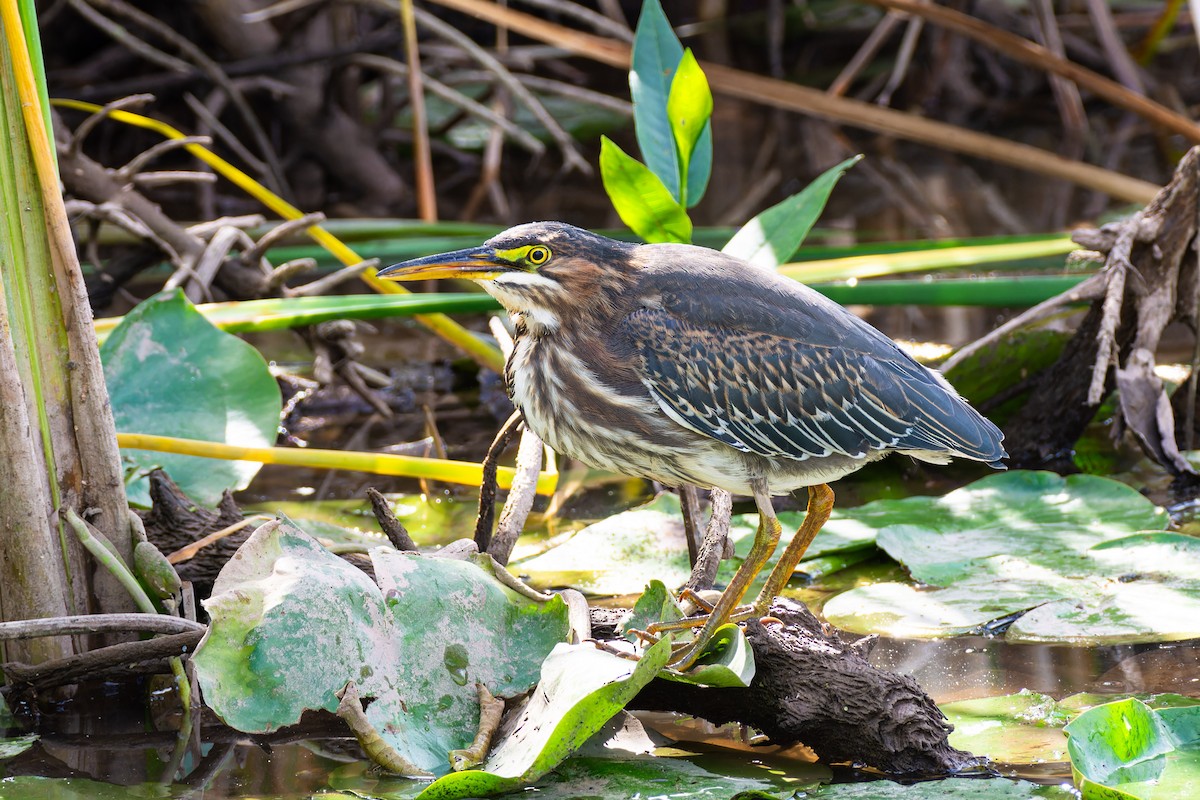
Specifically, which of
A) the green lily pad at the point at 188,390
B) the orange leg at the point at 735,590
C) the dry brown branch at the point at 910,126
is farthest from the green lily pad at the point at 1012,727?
the dry brown branch at the point at 910,126

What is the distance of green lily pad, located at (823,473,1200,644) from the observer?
3807mm

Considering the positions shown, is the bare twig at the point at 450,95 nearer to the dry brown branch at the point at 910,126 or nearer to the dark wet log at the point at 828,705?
the dry brown branch at the point at 910,126

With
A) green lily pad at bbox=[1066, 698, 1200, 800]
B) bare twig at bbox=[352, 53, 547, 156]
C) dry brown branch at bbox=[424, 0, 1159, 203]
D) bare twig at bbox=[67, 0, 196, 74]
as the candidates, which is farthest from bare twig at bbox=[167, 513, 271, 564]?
bare twig at bbox=[67, 0, 196, 74]

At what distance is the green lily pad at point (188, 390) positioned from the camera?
4523mm

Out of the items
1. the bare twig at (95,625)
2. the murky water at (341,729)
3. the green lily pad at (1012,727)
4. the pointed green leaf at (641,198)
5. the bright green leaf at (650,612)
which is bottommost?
the murky water at (341,729)

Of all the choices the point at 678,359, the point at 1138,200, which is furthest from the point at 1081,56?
the point at 678,359

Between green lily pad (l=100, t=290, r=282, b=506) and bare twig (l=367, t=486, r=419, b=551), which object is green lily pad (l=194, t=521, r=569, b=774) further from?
green lily pad (l=100, t=290, r=282, b=506)

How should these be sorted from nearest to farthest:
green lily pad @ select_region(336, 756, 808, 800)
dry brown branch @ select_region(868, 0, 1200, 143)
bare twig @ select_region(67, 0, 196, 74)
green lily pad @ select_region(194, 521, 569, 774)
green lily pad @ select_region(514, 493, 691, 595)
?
green lily pad @ select_region(336, 756, 808, 800) → green lily pad @ select_region(194, 521, 569, 774) → green lily pad @ select_region(514, 493, 691, 595) → dry brown branch @ select_region(868, 0, 1200, 143) → bare twig @ select_region(67, 0, 196, 74)

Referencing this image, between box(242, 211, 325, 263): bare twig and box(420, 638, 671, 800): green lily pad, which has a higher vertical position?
box(242, 211, 325, 263): bare twig

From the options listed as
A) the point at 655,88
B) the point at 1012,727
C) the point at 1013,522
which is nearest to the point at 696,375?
the point at 1012,727

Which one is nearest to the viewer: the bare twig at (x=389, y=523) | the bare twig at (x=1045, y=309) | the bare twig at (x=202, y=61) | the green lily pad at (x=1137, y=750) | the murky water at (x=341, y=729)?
the green lily pad at (x=1137, y=750)

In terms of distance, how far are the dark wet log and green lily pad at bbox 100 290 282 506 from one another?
71.7 inches

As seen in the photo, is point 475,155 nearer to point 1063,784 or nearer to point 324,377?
point 324,377

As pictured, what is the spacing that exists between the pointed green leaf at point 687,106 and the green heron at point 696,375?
96 cm
